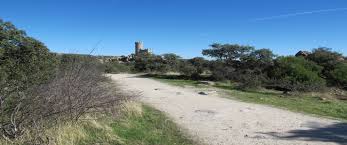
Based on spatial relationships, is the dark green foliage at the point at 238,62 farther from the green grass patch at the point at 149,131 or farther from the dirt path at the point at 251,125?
the green grass patch at the point at 149,131

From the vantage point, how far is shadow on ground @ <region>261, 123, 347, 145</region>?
29.0 feet

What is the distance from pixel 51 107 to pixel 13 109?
69cm

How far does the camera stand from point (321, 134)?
31.0 ft

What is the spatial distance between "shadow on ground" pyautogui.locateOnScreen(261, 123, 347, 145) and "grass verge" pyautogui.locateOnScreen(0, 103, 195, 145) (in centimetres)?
231

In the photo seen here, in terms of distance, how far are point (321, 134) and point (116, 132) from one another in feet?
14.9

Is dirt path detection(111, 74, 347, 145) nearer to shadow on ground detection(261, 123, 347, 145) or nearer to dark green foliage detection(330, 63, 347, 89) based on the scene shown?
shadow on ground detection(261, 123, 347, 145)

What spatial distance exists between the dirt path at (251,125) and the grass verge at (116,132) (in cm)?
55

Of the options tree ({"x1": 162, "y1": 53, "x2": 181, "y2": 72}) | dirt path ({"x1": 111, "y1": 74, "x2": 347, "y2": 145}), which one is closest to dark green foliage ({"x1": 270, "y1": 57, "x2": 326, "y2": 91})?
dirt path ({"x1": 111, "y1": 74, "x2": 347, "y2": 145})

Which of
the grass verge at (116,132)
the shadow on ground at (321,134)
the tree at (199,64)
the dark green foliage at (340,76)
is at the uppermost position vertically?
the tree at (199,64)

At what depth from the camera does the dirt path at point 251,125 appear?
28.7ft

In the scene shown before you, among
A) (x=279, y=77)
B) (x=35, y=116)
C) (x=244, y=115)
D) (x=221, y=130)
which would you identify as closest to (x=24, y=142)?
(x=35, y=116)

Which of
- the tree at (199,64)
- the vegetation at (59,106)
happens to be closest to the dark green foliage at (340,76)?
the tree at (199,64)

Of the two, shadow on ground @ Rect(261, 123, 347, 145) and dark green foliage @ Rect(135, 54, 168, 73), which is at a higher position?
dark green foliage @ Rect(135, 54, 168, 73)

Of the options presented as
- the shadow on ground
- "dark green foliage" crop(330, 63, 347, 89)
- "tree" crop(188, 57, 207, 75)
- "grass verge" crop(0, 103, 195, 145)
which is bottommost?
the shadow on ground
